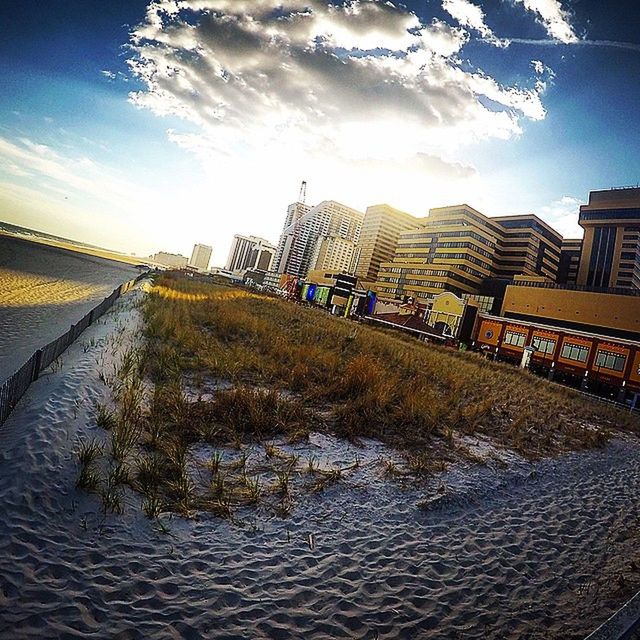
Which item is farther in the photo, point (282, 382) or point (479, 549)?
point (282, 382)

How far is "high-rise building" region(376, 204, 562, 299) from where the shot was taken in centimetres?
8562

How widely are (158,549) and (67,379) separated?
152 inches

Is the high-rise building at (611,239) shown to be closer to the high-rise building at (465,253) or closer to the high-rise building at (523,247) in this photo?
the high-rise building at (523,247)

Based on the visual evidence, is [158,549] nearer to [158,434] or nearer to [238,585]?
[238,585]

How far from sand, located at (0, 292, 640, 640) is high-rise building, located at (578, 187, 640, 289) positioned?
104 meters

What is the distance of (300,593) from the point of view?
2.96 m

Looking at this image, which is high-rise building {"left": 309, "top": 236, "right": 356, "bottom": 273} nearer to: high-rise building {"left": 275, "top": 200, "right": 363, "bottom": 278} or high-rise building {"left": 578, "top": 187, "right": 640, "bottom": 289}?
high-rise building {"left": 275, "top": 200, "right": 363, "bottom": 278}

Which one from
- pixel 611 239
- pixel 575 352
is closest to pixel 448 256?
pixel 611 239

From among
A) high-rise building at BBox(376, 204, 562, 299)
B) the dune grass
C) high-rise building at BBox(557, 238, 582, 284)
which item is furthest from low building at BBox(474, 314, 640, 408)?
high-rise building at BBox(557, 238, 582, 284)

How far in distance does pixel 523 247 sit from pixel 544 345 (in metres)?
69.8

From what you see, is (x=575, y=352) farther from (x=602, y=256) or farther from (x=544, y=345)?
(x=602, y=256)

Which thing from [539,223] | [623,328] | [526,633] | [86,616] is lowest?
[86,616]

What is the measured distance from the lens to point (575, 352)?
31.5m

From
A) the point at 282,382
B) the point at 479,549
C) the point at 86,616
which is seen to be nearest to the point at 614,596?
the point at 479,549
